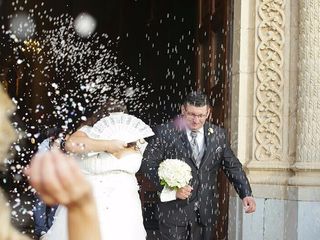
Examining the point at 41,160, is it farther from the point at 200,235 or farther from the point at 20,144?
the point at 20,144

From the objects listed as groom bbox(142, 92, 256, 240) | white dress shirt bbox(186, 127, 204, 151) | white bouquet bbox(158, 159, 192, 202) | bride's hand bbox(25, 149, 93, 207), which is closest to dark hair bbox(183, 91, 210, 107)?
groom bbox(142, 92, 256, 240)

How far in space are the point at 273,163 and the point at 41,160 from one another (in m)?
6.48

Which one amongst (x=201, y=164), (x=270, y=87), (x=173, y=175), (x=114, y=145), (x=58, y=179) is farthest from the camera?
(x=270, y=87)

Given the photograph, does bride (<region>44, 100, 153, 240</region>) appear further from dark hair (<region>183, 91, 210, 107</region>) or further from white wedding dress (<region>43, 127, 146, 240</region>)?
dark hair (<region>183, 91, 210, 107</region>)

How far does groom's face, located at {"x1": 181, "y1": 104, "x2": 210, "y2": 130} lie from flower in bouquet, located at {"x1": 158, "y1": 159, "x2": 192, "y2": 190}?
1.06 feet

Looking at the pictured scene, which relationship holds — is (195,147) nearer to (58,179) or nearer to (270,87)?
(270,87)

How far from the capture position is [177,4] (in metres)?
15.1

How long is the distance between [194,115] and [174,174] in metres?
0.52

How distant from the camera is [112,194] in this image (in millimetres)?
6574

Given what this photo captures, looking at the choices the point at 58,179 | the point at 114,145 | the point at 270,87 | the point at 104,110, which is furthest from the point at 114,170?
the point at 58,179

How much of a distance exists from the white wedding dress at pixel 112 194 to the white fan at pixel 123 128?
0.51 feet

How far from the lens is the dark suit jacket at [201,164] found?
6.09m

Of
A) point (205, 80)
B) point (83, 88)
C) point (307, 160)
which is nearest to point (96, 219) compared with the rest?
point (307, 160)

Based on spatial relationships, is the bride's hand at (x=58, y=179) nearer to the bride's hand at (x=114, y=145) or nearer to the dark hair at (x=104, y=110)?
the bride's hand at (x=114, y=145)
